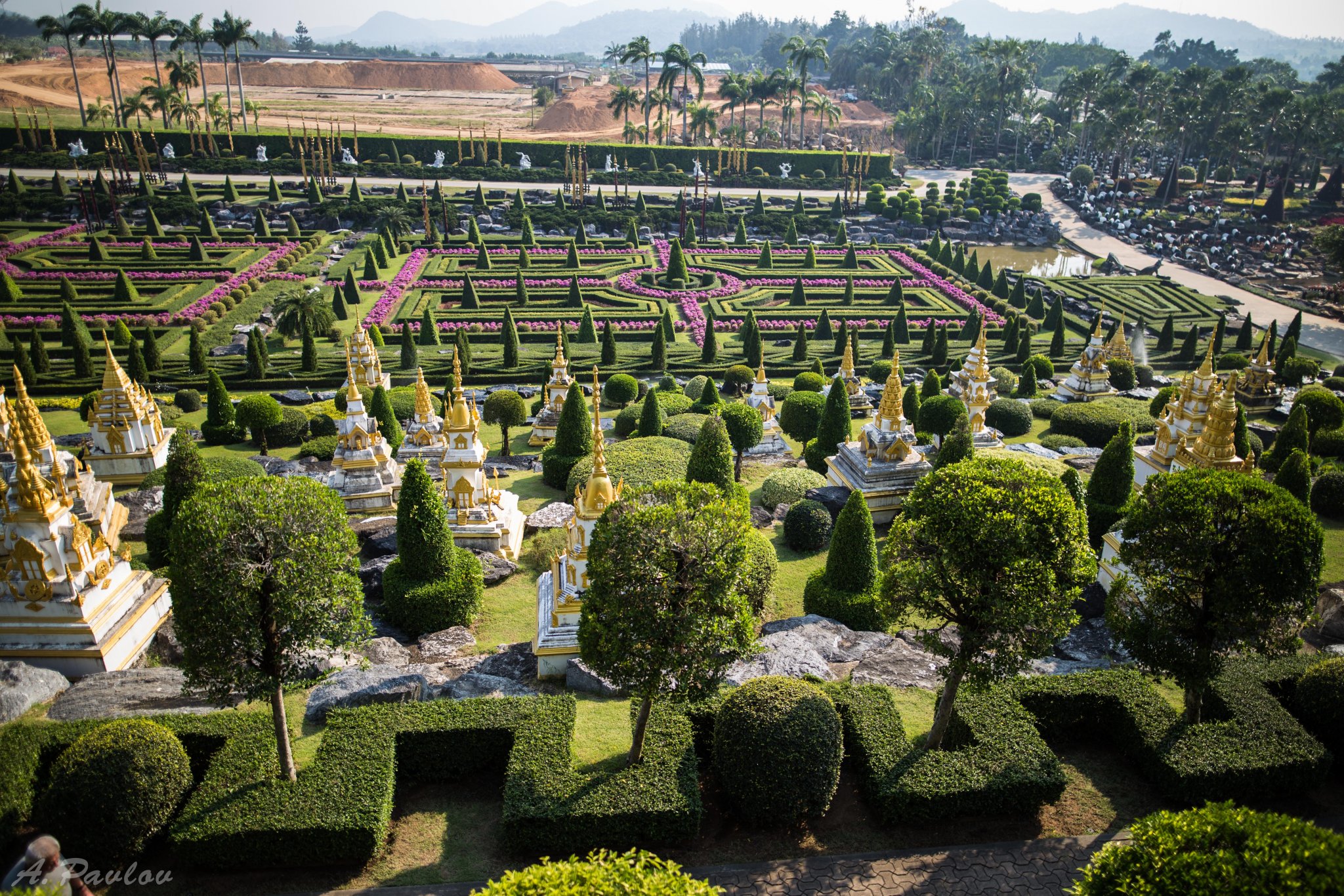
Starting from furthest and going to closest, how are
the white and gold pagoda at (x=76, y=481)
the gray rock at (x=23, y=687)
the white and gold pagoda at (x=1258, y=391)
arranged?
the white and gold pagoda at (x=1258, y=391)
the white and gold pagoda at (x=76, y=481)
the gray rock at (x=23, y=687)

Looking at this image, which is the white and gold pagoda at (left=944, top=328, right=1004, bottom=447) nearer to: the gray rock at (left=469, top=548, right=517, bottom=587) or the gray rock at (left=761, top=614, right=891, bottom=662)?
the gray rock at (left=761, top=614, right=891, bottom=662)

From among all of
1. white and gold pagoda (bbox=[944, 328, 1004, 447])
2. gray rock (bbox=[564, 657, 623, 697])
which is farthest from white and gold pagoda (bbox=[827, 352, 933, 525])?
gray rock (bbox=[564, 657, 623, 697])

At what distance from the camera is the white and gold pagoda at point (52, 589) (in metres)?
16.7

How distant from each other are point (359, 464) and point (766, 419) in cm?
1522

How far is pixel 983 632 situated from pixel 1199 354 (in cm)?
4024

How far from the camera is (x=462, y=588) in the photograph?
1953 centimetres

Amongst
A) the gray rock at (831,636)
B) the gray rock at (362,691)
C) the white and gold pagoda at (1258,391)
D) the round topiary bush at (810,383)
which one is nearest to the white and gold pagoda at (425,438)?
the gray rock at (362,691)

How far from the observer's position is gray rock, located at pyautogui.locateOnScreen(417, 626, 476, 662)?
18.5 m

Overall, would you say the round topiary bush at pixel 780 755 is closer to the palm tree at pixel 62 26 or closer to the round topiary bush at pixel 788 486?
the round topiary bush at pixel 788 486

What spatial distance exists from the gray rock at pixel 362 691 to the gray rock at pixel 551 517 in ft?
29.2

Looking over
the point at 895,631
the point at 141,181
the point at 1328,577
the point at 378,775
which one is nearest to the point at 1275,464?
the point at 1328,577

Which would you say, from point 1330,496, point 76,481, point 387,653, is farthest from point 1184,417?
point 76,481

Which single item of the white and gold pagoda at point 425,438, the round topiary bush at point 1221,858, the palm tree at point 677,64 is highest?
the palm tree at point 677,64

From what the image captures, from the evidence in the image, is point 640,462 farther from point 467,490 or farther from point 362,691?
point 362,691
